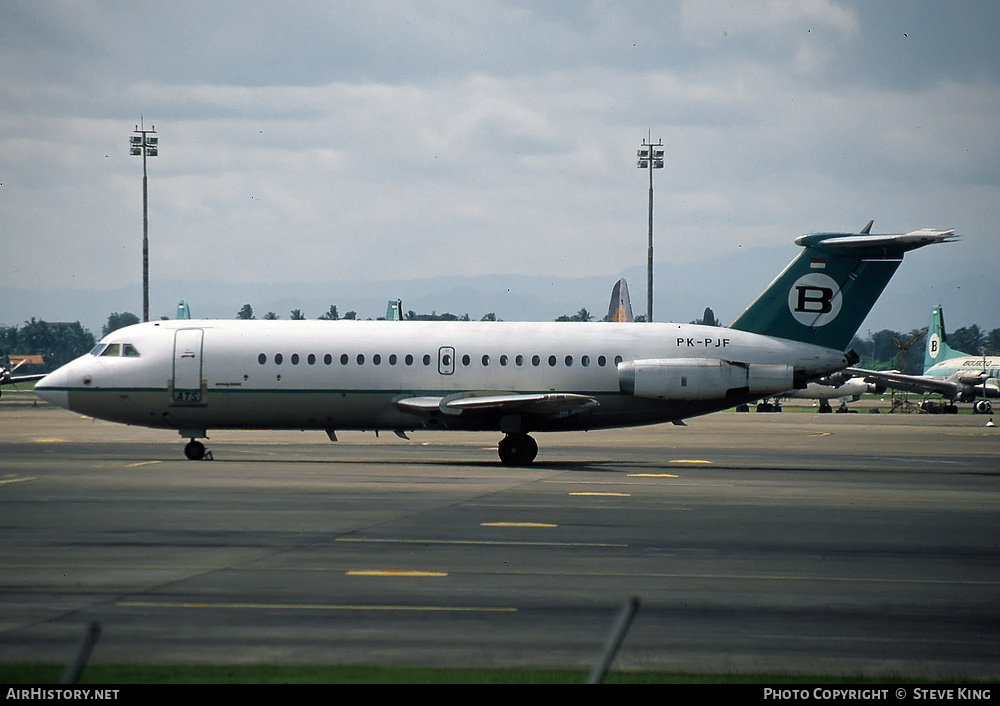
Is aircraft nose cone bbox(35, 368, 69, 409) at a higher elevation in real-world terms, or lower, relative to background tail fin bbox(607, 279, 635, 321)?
lower

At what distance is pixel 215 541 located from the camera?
58.0 feet

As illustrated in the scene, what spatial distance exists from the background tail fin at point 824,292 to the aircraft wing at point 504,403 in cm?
587

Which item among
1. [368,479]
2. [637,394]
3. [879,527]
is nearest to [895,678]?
[879,527]

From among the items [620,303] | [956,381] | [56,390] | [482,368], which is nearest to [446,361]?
[482,368]

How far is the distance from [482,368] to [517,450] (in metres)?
2.54

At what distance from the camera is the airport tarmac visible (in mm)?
11148

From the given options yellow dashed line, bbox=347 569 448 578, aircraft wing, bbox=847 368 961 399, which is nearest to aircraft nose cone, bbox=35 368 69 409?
yellow dashed line, bbox=347 569 448 578

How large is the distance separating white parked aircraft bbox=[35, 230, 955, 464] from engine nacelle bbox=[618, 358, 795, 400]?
0.13 feet

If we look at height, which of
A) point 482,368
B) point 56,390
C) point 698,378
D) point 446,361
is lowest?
point 56,390

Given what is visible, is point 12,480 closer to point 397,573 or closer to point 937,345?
point 397,573

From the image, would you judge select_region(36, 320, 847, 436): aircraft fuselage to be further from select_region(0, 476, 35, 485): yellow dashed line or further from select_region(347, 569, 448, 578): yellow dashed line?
select_region(347, 569, 448, 578): yellow dashed line

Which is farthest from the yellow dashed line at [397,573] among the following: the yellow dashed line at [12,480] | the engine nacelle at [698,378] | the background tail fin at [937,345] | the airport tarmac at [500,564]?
the background tail fin at [937,345]

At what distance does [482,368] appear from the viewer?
33.7m
